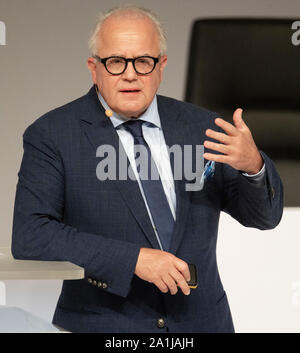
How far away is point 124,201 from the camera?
1.58 meters

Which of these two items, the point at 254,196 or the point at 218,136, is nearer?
Result: the point at 218,136

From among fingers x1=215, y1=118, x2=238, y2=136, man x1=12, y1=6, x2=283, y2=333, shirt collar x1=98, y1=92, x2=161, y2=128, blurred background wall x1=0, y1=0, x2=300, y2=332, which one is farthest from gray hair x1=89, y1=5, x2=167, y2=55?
blurred background wall x1=0, y1=0, x2=300, y2=332

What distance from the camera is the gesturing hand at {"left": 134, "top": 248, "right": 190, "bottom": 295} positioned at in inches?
55.2

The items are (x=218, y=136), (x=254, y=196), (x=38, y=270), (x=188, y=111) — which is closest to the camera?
(x=38, y=270)

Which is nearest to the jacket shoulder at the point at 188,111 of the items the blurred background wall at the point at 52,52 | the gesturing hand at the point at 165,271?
the gesturing hand at the point at 165,271

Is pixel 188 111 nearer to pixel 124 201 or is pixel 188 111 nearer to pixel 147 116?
pixel 147 116

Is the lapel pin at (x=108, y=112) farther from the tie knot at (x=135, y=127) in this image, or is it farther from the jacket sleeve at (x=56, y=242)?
the jacket sleeve at (x=56, y=242)

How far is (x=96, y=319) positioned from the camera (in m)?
1.57

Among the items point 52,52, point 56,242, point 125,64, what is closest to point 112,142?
point 125,64

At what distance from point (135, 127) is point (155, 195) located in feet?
0.54

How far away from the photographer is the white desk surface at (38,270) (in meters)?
1.29

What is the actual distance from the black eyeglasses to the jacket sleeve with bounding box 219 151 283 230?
0.92 ft

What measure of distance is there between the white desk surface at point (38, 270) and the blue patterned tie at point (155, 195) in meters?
0.26

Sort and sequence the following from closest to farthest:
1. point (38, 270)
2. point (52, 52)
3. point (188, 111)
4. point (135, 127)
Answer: point (38, 270)
point (135, 127)
point (188, 111)
point (52, 52)
